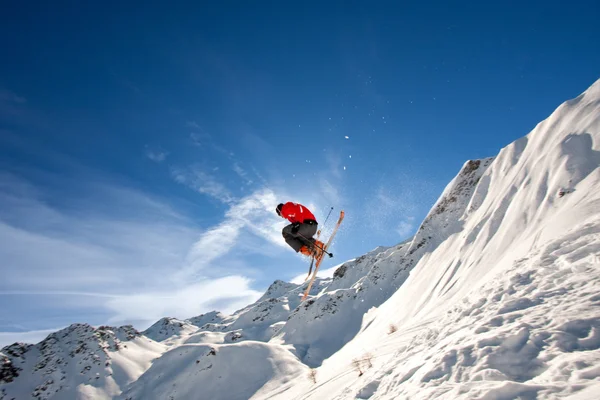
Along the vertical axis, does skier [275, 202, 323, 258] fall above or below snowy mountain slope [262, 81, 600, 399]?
above

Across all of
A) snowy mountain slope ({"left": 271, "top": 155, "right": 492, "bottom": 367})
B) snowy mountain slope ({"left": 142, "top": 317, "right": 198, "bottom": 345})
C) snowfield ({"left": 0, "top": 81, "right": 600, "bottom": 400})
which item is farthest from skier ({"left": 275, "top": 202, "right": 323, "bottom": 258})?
snowy mountain slope ({"left": 142, "top": 317, "right": 198, "bottom": 345})

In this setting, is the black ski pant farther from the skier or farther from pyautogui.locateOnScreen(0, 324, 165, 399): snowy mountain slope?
pyautogui.locateOnScreen(0, 324, 165, 399): snowy mountain slope

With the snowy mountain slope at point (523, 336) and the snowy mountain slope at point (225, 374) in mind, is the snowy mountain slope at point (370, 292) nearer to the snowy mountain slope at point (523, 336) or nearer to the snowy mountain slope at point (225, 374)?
the snowy mountain slope at point (225, 374)

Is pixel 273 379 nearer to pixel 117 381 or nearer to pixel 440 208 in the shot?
pixel 440 208

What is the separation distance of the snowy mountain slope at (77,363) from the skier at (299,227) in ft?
274

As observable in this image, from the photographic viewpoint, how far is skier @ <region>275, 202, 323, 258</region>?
13117 mm

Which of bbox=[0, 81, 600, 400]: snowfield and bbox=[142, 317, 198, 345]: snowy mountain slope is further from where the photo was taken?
bbox=[142, 317, 198, 345]: snowy mountain slope

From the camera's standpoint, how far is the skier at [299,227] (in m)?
13.1

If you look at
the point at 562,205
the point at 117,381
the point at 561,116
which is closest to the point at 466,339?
the point at 562,205

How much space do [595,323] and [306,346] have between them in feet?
243

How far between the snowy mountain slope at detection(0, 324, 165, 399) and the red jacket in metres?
84.9

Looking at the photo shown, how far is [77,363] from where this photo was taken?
290 feet

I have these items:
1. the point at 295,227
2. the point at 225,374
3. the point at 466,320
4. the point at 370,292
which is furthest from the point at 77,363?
the point at 466,320

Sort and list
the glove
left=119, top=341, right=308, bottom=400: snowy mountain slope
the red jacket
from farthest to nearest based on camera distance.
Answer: left=119, top=341, right=308, bottom=400: snowy mountain slope < the glove < the red jacket
